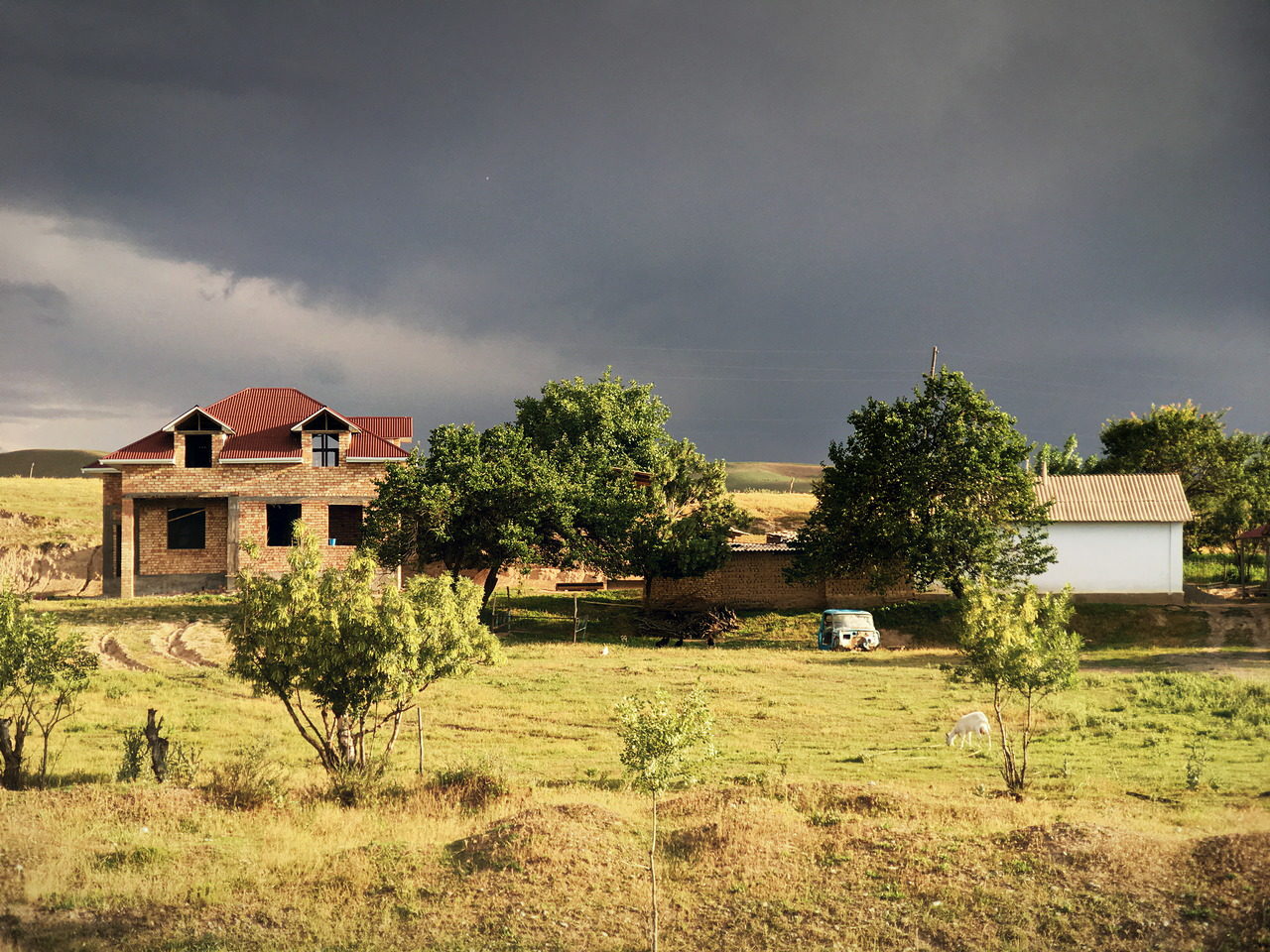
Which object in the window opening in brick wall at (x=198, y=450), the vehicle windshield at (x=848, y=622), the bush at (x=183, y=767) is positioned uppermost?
the window opening in brick wall at (x=198, y=450)

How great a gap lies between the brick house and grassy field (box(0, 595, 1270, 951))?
23096 millimetres

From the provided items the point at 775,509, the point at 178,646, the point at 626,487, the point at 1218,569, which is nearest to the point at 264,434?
the point at 178,646

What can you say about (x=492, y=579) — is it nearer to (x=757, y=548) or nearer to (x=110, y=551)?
(x=757, y=548)

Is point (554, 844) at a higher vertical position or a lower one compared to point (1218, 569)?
lower

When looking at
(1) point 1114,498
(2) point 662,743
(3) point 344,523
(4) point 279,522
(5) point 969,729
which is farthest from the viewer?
(3) point 344,523

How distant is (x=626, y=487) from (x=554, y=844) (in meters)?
36.7

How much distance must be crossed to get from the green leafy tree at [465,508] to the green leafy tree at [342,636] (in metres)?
24.5

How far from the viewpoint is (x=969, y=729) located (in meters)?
26.4

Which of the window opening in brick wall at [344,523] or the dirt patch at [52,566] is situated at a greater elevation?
the window opening in brick wall at [344,523]

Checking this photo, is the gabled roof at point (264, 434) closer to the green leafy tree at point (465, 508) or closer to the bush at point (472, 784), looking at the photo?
the green leafy tree at point (465, 508)

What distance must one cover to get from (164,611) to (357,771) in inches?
1185

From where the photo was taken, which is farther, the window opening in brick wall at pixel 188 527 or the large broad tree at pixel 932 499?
the window opening in brick wall at pixel 188 527

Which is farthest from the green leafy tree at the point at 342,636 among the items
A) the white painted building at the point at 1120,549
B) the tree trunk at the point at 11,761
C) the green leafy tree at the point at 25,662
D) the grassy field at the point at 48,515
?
the grassy field at the point at 48,515

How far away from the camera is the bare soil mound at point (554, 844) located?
17.3 meters
